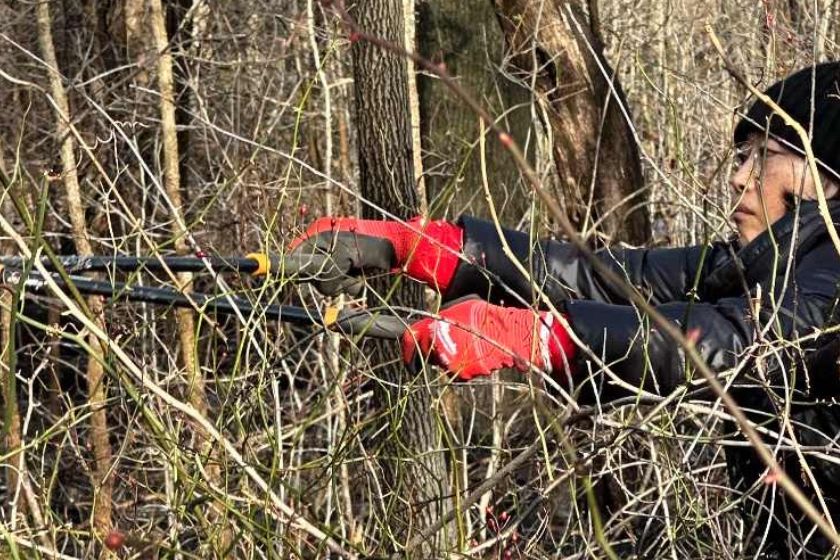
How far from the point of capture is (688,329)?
3076 mm

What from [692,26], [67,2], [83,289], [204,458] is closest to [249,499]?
[204,458]

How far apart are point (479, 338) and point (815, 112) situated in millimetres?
1298

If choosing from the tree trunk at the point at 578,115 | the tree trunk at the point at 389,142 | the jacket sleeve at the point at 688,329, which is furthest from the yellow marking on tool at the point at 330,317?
the tree trunk at the point at 578,115

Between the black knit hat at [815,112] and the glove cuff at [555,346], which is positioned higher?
the black knit hat at [815,112]

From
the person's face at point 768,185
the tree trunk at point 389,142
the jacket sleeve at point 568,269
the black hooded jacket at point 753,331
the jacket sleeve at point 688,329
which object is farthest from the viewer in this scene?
the tree trunk at point 389,142

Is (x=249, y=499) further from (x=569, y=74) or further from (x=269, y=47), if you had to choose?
(x=269, y=47)

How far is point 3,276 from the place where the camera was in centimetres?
342

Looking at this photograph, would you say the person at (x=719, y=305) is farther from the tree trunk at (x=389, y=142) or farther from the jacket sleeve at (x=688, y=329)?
the tree trunk at (x=389, y=142)

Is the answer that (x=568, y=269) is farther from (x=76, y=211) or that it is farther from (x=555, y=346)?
(x=76, y=211)

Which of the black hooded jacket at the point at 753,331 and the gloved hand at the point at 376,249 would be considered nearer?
the black hooded jacket at the point at 753,331

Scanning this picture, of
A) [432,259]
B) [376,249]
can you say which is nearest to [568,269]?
[432,259]

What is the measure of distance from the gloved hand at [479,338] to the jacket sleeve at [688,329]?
0.23ft

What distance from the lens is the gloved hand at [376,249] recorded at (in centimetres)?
406

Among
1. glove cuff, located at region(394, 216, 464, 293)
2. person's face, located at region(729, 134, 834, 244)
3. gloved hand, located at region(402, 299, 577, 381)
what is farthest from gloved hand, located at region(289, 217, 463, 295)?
person's face, located at region(729, 134, 834, 244)
